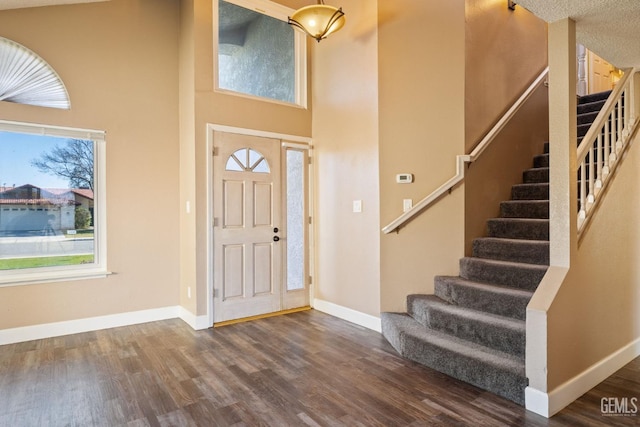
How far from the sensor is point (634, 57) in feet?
9.75

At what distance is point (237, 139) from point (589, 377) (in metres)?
3.85

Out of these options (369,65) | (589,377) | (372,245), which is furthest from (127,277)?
(589,377)

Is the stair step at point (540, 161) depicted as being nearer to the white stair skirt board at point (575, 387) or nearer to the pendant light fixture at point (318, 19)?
the white stair skirt board at point (575, 387)

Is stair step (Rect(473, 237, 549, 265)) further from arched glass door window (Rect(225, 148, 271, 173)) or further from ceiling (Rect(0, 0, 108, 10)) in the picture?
ceiling (Rect(0, 0, 108, 10))

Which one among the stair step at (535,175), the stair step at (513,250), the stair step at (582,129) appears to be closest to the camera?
the stair step at (513,250)

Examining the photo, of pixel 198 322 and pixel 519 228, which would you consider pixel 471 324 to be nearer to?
pixel 519 228

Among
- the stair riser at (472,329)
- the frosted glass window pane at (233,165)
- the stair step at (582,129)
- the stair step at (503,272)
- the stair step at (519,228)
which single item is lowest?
the stair riser at (472,329)

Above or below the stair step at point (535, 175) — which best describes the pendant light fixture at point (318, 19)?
above

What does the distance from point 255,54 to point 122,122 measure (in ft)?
5.70

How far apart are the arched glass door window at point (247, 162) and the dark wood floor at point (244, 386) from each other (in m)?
1.85

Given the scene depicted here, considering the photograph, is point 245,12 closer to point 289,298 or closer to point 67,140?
point 67,140

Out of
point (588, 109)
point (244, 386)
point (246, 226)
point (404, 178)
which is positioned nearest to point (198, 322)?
point (246, 226)

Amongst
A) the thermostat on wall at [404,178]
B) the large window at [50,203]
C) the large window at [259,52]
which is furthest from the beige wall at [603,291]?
the large window at [50,203]

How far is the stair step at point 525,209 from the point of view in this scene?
12.4ft
